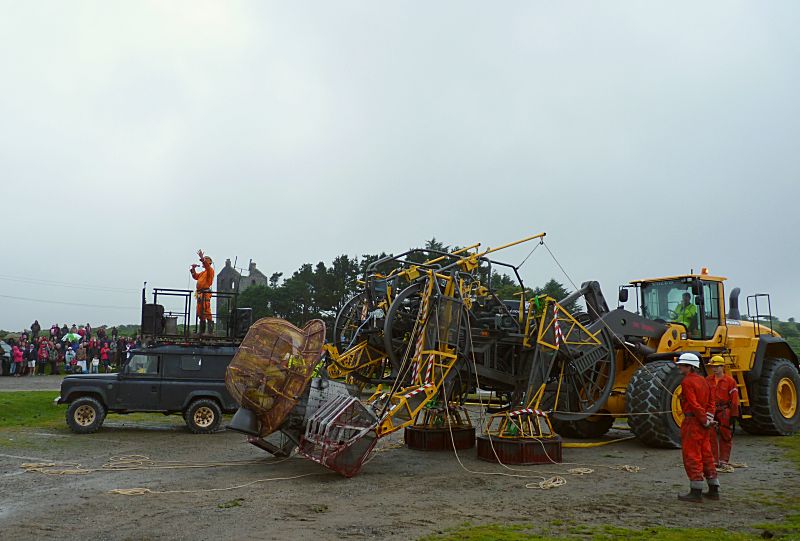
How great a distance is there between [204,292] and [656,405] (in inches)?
442

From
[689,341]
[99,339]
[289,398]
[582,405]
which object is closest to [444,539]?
[289,398]

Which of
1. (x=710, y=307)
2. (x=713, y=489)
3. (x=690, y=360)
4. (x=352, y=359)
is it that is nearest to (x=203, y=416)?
(x=352, y=359)

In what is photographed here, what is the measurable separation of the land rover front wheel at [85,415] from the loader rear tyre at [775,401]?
14.0 meters

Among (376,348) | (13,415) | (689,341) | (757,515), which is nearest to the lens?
(757,515)

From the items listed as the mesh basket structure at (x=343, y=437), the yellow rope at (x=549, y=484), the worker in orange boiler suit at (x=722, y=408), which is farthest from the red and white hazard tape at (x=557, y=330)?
the mesh basket structure at (x=343, y=437)

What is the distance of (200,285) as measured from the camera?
18.3 metres

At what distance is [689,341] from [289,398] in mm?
8624

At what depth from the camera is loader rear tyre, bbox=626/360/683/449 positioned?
1229cm

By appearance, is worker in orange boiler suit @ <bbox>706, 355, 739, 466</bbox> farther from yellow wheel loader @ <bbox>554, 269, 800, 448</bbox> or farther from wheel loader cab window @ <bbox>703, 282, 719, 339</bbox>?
wheel loader cab window @ <bbox>703, 282, 719, 339</bbox>

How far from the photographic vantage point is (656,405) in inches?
484

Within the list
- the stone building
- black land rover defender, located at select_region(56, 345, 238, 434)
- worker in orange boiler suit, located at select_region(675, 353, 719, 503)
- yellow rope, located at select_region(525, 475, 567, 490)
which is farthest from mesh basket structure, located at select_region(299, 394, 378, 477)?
the stone building

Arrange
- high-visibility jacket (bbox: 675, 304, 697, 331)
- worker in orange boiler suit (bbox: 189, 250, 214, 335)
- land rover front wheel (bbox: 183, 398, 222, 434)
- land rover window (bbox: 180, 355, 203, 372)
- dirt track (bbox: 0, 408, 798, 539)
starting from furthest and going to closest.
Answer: worker in orange boiler suit (bbox: 189, 250, 214, 335) → land rover window (bbox: 180, 355, 203, 372) → land rover front wheel (bbox: 183, 398, 222, 434) → high-visibility jacket (bbox: 675, 304, 697, 331) → dirt track (bbox: 0, 408, 798, 539)

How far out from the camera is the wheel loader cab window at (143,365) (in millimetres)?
15656

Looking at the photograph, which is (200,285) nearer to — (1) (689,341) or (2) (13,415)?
(2) (13,415)
